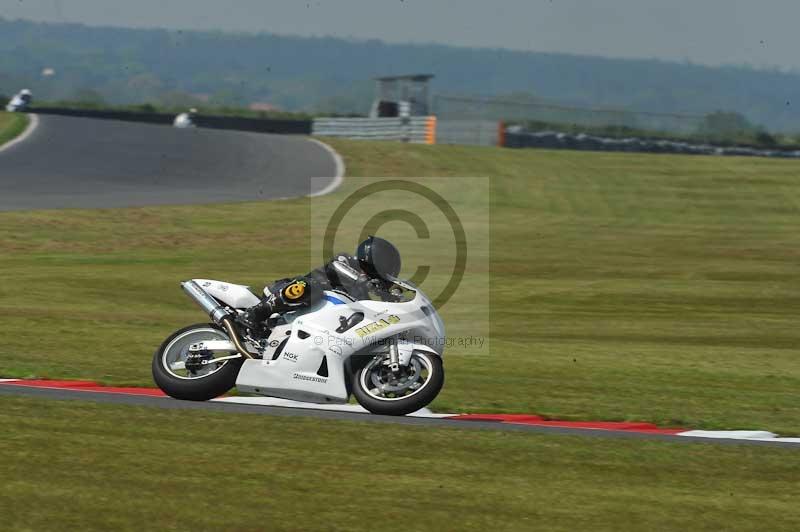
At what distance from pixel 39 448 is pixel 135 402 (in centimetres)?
201

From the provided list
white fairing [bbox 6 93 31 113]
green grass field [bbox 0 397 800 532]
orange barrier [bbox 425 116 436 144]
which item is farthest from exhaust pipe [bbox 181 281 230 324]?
white fairing [bbox 6 93 31 113]

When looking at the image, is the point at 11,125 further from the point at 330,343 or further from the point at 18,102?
the point at 330,343

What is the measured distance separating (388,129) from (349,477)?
4295 centimetres

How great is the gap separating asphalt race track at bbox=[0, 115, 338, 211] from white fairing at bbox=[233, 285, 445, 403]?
18741mm

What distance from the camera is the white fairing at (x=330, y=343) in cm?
1012

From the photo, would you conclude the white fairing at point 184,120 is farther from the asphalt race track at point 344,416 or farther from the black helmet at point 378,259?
the black helmet at point 378,259

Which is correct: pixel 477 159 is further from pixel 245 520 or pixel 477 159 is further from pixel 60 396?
pixel 245 520

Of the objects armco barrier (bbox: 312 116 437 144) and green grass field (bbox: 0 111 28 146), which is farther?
armco barrier (bbox: 312 116 437 144)

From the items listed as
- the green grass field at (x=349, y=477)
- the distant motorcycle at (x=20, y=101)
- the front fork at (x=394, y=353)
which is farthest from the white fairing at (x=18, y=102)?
the front fork at (x=394, y=353)

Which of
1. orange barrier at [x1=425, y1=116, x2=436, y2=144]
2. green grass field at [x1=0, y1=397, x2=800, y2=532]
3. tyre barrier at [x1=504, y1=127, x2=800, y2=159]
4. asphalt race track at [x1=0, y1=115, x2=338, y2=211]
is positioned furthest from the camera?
orange barrier at [x1=425, y1=116, x2=436, y2=144]

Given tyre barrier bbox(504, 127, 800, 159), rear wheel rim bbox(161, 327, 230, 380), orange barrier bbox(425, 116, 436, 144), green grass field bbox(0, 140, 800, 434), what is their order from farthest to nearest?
1. orange barrier bbox(425, 116, 436, 144)
2. tyre barrier bbox(504, 127, 800, 159)
3. green grass field bbox(0, 140, 800, 434)
4. rear wheel rim bbox(161, 327, 230, 380)

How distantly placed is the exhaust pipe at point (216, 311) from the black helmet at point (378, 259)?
1.29 m

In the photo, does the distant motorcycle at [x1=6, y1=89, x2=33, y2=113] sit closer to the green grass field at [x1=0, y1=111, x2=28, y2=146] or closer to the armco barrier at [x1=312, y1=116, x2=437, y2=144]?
the green grass field at [x1=0, y1=111, x2=28, y2=146]

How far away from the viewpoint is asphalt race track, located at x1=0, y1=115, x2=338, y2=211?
30719mm
